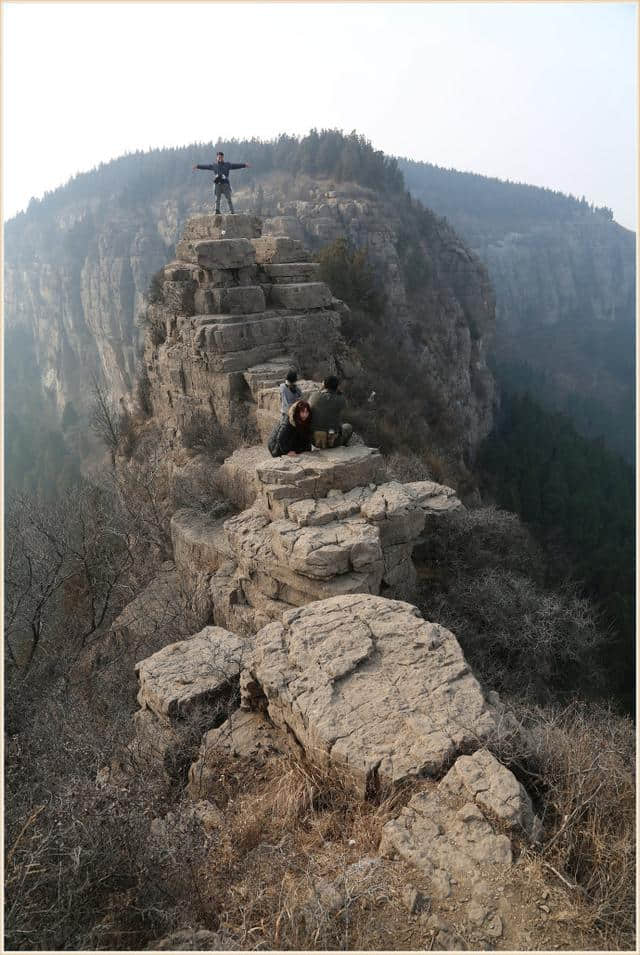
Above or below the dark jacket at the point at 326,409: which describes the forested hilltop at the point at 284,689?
below

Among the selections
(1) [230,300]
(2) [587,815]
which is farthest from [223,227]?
(2) [587,815]

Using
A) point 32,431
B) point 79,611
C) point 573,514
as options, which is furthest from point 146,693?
point 32,431

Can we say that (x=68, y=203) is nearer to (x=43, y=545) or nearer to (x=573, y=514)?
(x=573, y=514)

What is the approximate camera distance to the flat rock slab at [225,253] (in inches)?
539

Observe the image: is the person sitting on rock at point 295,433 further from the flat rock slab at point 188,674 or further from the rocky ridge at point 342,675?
the flat rock slab at point 188,674

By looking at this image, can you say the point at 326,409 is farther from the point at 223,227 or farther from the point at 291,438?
the point at 223,227

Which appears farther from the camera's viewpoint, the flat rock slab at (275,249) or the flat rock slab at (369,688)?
the flat rock slab at (275,249)

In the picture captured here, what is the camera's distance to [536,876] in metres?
2.89

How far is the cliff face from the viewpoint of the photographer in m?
42.8

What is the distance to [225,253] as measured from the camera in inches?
550

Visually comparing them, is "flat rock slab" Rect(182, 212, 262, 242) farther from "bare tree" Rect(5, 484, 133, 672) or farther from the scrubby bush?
the scrubby bush

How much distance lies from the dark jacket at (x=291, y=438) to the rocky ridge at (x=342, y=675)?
21 cm

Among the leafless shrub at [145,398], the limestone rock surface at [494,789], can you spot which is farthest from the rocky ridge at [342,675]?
the leafless shrub at [145,398]

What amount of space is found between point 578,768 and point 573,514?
30889 mm
